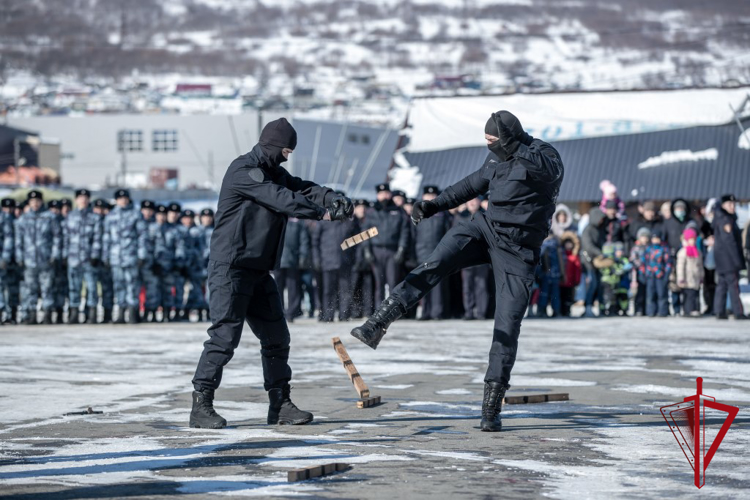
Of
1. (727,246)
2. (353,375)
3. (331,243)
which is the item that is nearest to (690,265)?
(727,246)

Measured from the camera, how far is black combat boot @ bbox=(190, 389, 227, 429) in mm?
7845

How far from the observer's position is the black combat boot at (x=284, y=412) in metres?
8.12

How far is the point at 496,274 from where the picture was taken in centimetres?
829

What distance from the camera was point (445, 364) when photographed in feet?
39.9

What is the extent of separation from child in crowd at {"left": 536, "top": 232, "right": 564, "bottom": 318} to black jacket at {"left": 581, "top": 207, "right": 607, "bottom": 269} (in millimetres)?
401

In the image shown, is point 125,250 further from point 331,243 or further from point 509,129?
point 509,129

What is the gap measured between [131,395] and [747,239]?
473 inches

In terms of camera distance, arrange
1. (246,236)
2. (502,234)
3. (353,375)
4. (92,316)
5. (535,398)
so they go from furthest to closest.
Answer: (92,316) → (535,398) → (353,375) → (502,234) → (246,236)

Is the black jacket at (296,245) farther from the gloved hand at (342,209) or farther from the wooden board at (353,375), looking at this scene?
the gloved hand at (342,209)

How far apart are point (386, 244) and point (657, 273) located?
13.7ft

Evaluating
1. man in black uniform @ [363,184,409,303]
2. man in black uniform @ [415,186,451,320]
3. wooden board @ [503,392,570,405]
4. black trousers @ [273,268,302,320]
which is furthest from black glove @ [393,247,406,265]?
wooden board @ [503,392,570,405]

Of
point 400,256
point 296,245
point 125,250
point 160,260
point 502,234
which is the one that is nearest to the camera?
point 502,234

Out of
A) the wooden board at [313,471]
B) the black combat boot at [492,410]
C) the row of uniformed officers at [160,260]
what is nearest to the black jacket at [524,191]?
the black combat boot at [492,410]

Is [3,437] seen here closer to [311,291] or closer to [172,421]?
[172,421]
